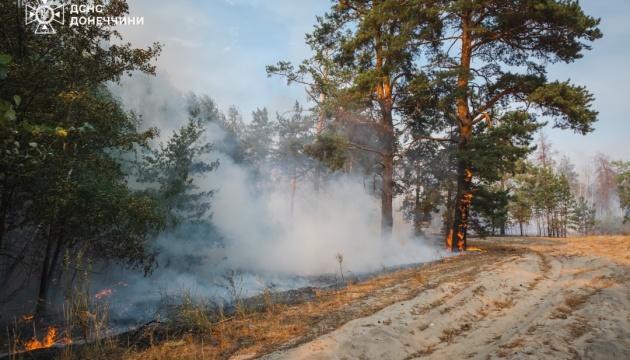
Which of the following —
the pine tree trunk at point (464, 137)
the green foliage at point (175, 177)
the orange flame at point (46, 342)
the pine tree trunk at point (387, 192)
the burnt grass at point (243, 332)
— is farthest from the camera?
the green foliage at point (175, 177)

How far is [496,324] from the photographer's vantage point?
464 centimetres

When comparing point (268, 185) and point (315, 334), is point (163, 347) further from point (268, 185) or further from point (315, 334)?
point (268, 185)

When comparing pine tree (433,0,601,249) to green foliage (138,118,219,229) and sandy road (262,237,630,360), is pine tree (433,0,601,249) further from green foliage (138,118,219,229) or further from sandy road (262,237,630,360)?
green foliage (138,118,219,229)

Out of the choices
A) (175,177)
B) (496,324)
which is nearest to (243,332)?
(496,324)

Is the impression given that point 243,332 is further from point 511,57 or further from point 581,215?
point 581,215

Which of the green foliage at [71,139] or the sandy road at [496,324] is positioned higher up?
the green foliage at [71,139]

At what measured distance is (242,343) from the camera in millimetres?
4355

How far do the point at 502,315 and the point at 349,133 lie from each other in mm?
15320

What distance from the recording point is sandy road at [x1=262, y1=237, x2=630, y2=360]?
3613 millimetres

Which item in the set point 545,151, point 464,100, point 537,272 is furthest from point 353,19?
point 545,151

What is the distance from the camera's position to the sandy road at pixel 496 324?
3.61 meters

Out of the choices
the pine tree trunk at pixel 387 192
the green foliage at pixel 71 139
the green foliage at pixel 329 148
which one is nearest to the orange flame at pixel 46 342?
the green foliage at pixel 71 139

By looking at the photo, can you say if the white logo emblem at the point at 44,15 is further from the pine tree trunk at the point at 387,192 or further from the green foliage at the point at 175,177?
A: the pine tree trunk at the point at 387,192

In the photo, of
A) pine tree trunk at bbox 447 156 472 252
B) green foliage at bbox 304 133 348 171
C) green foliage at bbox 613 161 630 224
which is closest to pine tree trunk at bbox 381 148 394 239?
green foliage at bbox 304 133 348 171
